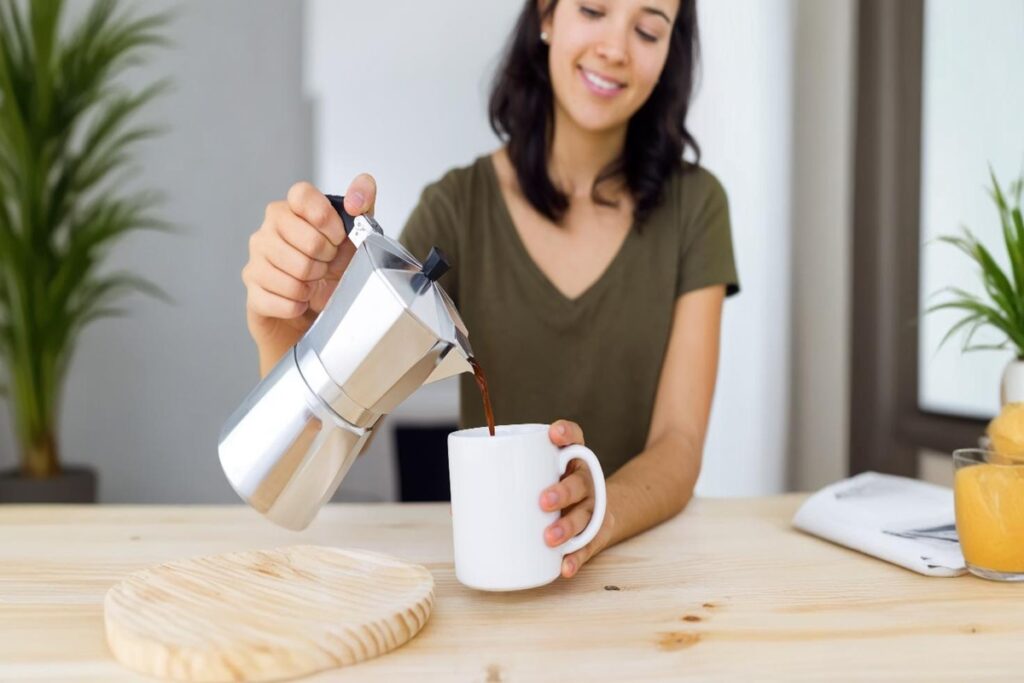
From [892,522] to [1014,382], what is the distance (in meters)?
0.42

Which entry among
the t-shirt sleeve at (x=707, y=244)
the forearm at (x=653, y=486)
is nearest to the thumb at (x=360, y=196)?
the forearm at (x=653, y=486)

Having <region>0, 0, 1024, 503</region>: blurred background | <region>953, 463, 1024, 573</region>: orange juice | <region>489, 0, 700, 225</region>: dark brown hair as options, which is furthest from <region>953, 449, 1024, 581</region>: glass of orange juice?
<region>0, 0, 1024, 503</region>: blurred background

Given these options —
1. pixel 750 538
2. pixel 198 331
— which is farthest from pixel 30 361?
pixel 750 538

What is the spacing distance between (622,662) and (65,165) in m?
2.54

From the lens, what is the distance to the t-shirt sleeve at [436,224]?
1.49m

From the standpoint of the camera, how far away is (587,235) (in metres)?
1.55

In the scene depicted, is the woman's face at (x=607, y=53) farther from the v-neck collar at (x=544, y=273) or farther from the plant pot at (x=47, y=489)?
the plant pot at (x=47, y=489)

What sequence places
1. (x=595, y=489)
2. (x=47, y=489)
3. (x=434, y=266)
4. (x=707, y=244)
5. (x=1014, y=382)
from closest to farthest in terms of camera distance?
(x=434, y=266) → (x=595, y=489) → (x=1014, y=382) → (x=707, y=244) → (x=47, y=489)

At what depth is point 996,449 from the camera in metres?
0.87

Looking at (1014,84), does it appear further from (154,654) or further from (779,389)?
(154,654)

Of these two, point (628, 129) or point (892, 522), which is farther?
point (628, 129)

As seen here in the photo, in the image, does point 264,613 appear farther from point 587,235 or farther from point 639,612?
point 587,235

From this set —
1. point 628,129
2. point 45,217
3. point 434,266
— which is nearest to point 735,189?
point 628,129

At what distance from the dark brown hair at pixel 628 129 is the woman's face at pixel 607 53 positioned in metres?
0.12
